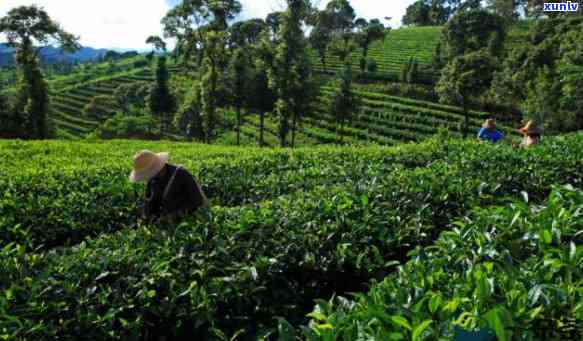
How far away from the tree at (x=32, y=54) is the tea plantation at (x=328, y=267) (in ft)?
94.1

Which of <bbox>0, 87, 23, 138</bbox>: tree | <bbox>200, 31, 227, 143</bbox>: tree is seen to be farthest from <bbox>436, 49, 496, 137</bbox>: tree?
<bbox>0, 87, 23, 138</bbox>: tree

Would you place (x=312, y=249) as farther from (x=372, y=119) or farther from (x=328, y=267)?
(x=372, y=119)

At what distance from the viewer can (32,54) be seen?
32.0 meters

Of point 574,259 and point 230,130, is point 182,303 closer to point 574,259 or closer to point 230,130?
point 574,259

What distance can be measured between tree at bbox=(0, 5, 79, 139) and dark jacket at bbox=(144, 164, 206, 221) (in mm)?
30323

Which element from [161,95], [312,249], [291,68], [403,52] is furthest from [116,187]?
[403,52]

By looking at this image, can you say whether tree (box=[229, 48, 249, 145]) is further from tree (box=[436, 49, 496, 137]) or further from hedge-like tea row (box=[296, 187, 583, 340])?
hedge-like tea row (box=[296, 187, 583, 340])

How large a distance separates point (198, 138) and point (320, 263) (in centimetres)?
4003

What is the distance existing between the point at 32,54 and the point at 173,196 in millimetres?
33107

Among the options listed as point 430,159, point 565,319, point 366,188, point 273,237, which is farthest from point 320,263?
point 430,159

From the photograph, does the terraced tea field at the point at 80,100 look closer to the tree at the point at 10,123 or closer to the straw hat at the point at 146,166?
the tree at the point at 10,123

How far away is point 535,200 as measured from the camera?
5535 mm

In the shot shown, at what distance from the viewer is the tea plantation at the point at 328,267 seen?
2.14 m

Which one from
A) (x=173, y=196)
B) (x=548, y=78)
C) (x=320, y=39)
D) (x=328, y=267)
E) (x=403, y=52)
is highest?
(x=320, y=39)
